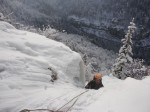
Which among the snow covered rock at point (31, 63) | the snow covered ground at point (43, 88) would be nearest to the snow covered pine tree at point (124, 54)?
the snow covered rock at point (31, 63)

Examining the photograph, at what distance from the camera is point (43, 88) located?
6379mm

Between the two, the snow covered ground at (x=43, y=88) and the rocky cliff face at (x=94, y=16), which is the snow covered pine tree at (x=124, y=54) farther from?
the rocky cliff face at (x=94, y=16)

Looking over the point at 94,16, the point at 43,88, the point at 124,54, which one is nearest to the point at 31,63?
the point at 43,88

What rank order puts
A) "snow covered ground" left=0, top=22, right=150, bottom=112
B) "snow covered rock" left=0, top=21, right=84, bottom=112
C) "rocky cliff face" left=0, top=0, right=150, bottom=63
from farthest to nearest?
"rocky cliff face" left=0, top=0, right=150, bottom=63 → "snow covered rock" left=0, top=21, right=84, bottom=112 → "snow covered ground" left=0, top=22, right=150, bottom=112

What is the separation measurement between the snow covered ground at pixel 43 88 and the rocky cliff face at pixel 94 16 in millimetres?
107746

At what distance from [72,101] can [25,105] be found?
115 cm

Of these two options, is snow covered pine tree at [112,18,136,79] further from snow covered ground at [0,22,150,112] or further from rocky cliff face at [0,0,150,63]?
rocky cliff face at [0,0,150,63]

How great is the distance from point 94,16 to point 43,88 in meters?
127

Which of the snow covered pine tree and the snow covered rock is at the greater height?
the snow covered rock

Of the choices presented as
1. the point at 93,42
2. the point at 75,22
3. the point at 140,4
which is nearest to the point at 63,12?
the point at 75,22

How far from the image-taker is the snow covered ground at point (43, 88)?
5496mm

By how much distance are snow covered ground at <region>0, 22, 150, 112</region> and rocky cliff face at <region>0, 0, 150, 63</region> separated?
4242 inches

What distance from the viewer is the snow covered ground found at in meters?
5.50

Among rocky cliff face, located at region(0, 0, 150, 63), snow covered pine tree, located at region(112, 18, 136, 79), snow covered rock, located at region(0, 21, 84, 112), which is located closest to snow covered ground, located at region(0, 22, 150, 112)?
snow covered rock, located at region(0, 21, 84, 112)
